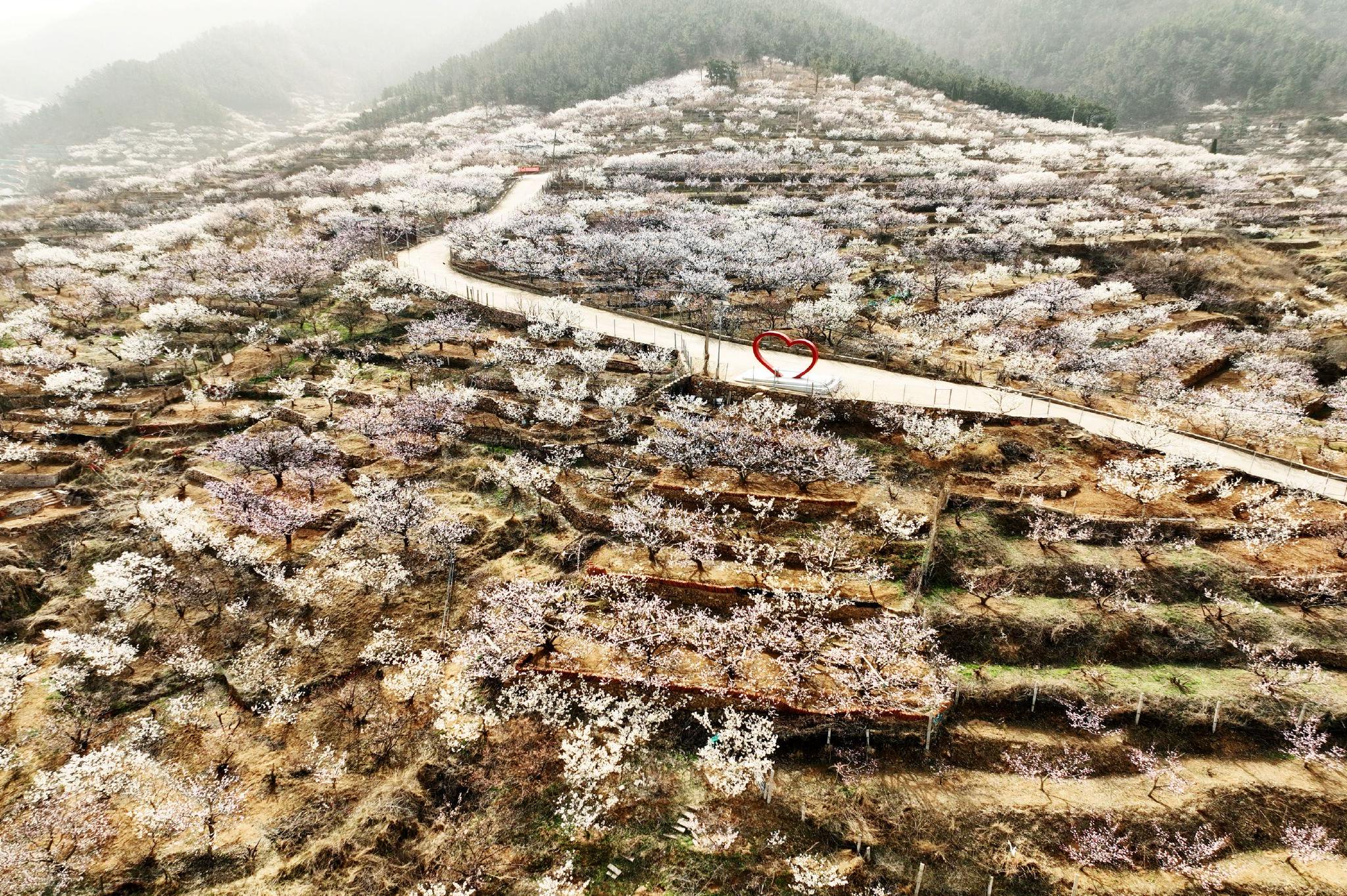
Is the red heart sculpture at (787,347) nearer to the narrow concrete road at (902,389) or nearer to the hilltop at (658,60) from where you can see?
the narrow concrete road at (902,389)

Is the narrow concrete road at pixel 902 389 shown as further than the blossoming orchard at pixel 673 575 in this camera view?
Yes

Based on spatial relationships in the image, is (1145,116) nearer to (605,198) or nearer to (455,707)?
(605,198)

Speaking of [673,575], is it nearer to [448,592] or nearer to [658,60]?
[448,592]

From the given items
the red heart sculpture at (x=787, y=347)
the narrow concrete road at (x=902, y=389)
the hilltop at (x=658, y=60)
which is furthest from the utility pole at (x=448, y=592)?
the hilltop at (x=658, y=60)

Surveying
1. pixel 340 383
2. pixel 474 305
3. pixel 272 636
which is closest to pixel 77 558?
pixel 272 636

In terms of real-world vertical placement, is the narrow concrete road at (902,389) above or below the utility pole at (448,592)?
above

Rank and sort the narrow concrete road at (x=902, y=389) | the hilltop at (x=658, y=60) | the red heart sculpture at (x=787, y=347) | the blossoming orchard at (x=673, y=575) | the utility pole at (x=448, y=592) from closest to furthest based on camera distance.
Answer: the blossoming orchard at (x=673, y=575) → the utility pole at (x=448, y=592) → the narrow concrete road at (x=902, y=389) → the red heart sculpture at (x=787, y=347) → the hilltop at (x=658, y=60)

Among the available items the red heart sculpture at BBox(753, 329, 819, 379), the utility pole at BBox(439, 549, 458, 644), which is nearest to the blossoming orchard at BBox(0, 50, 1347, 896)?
the utility pole at BBox(439, 549, 458, 644)
